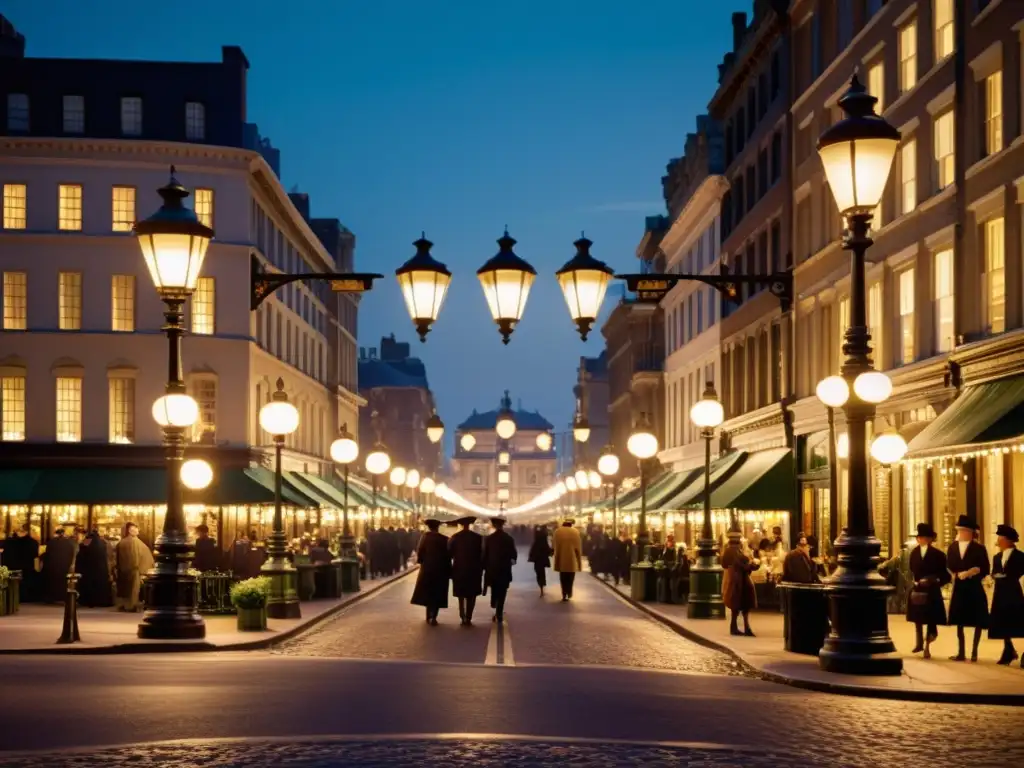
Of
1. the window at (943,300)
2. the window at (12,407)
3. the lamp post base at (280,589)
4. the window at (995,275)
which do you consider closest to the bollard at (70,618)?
the lamp post base at (280,589)

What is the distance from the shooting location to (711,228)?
61.5 metres

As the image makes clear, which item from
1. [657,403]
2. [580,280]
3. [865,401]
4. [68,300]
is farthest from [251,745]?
[657,403]

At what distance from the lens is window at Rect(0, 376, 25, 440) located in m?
55.2

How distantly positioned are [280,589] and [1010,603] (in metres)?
13.2

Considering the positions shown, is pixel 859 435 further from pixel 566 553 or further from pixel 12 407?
pixel 12 407

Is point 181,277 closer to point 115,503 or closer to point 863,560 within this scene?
point 863,560

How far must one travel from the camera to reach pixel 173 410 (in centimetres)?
2300

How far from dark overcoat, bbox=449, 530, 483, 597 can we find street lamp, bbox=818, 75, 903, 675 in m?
10.8

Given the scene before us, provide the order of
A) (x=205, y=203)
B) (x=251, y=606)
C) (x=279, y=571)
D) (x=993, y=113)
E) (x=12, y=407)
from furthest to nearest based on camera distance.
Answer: (x=205, y=203) < (x=12, y=407) < (x=279, y=571) < (x=993, y=113) < (x=251, y=606)

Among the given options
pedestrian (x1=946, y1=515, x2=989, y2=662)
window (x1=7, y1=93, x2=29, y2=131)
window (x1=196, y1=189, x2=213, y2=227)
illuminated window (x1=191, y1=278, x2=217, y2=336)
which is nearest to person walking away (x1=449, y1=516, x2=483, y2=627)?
pedestrian (x1=946, y1=515, x2=989, y2=662)

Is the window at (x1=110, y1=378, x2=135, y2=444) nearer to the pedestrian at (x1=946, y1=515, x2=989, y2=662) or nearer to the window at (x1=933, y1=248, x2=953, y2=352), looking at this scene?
the window at (x1=933, y1=248, x2=953, y2=352)

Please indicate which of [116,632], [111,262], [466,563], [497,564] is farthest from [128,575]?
[111,262]

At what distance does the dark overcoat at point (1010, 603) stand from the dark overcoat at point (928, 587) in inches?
57.4

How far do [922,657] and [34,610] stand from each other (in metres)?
17.8
